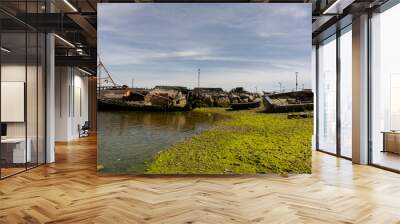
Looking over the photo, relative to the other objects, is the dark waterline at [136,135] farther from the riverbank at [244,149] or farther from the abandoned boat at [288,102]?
the abandoned boat at [288,102]

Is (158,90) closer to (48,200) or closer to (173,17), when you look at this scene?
(173,17)

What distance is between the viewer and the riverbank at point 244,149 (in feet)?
20.4

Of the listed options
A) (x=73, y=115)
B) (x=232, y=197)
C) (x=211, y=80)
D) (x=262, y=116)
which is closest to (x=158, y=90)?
(x=211, y=80)

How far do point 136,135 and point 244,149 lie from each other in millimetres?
1778

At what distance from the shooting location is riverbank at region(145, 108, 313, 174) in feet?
20.4

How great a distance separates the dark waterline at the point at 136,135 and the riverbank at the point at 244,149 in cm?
14

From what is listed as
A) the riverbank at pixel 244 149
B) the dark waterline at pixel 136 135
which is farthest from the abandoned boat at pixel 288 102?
the dark waterline at pixel 136 135

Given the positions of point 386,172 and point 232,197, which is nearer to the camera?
point 232,197

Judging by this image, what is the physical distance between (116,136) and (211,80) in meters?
1.80

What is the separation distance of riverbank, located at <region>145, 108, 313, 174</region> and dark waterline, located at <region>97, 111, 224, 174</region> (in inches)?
5.7

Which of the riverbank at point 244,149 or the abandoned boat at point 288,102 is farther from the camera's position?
the abandoned boat at point 288,102

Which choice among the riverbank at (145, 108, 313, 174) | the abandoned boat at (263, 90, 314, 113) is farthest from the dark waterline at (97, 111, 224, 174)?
the abandoned boat at (263, 90, 314, 113)

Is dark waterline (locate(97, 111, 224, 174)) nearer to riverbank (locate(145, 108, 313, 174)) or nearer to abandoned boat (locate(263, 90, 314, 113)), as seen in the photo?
riverbank (locate(145, 108, 313, 174))

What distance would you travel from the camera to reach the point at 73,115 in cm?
1454
